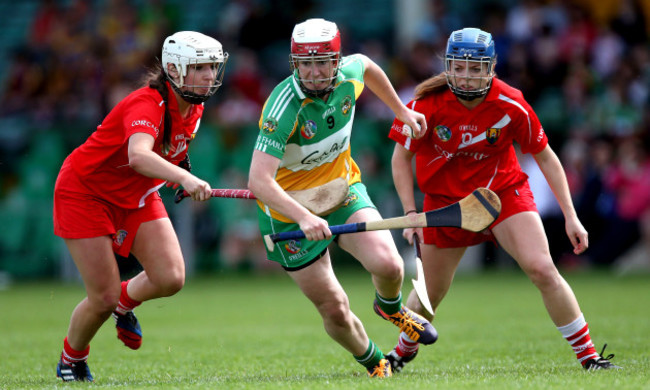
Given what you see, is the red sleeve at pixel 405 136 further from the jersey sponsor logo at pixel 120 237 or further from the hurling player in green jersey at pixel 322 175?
the jersey sponsor logo at pixel 120 237

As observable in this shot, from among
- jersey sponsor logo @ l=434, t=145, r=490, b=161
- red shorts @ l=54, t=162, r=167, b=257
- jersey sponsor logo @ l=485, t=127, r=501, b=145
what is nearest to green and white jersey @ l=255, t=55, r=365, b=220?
jersey sponsor logo @ l=434, t=145, r=490, b=161

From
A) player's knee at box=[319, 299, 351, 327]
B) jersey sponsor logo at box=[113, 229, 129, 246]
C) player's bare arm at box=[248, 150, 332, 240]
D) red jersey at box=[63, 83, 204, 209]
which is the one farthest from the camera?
jersey sponsor logo at box=[113, 229, 129, 246]

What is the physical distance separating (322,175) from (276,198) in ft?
1.81

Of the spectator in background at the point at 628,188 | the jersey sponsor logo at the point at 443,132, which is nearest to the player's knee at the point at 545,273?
the jersey sponsor logo at the point at 443,132

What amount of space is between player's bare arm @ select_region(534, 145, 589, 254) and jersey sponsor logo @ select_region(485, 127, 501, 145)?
0.88 feet

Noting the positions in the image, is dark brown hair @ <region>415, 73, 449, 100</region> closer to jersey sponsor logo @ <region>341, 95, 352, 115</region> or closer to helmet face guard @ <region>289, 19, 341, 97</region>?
jersey sponsor logo @ <region>341, 95, 352, 115</region>

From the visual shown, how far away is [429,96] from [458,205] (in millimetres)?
799

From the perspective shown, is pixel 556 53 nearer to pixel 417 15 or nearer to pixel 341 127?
pixel 417 15

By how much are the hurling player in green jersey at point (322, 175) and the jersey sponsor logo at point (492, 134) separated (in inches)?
15.6

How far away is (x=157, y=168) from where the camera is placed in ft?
16.1

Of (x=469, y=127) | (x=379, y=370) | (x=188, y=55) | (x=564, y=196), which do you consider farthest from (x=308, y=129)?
(x=564, y=196)

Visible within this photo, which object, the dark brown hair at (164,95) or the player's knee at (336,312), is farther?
the dark brown hair at (164,95)

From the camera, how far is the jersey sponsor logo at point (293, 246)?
5125 mm

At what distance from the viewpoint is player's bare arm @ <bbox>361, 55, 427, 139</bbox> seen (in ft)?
17.6
